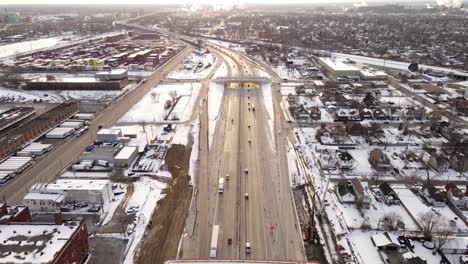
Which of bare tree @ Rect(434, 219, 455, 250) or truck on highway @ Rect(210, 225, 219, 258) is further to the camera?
bare tree @ Rect(434, 219, 455, 250)

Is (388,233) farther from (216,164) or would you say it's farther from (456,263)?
(216,164)

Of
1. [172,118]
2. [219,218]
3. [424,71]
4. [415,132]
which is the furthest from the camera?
[424,71]

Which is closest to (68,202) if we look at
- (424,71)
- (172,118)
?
(172,118)

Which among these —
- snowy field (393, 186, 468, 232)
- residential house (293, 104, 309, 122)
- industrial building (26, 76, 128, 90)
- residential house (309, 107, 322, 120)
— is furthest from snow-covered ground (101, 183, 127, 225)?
industrial building (26, 76, 128, 90)

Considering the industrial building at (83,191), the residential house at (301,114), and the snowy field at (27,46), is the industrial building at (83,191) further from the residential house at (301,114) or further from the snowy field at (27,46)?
the snowy field at (27,46)

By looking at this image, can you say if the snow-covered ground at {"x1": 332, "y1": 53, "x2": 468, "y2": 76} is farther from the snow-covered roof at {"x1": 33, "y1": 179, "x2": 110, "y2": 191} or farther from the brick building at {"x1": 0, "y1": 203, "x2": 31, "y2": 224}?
the brick building at {"x1": 0, "y1": 203, "x2": 31, "y2": 224}

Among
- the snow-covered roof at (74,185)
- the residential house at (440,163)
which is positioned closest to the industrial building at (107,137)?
the snow-covered roof at (74,185)
